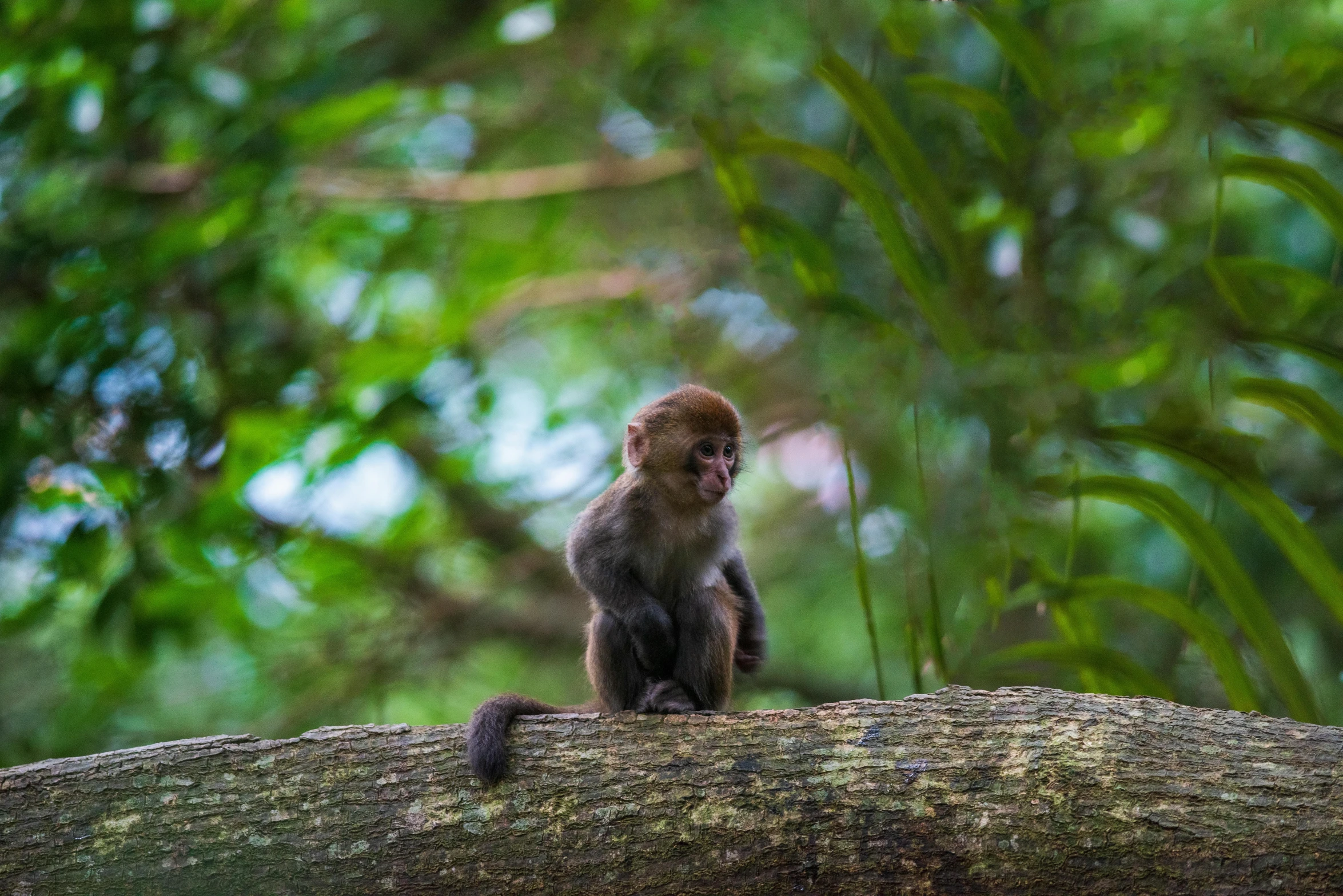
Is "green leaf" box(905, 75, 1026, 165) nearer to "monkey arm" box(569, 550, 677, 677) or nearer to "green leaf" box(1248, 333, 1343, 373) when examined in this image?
"green leaf" box(1248, 333, 1343, 373)

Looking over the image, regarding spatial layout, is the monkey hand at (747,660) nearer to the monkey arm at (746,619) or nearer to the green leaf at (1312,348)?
the monkey arm at (746,619)

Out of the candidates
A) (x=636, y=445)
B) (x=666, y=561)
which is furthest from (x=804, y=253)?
(x=666, y=561)

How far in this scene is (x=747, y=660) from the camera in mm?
5305

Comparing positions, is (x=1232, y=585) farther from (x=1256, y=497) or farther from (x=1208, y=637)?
(x=1256, y=497)

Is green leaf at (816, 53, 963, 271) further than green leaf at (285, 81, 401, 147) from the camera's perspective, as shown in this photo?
No

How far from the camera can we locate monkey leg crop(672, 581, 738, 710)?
4707mm

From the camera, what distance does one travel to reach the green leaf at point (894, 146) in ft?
16.1

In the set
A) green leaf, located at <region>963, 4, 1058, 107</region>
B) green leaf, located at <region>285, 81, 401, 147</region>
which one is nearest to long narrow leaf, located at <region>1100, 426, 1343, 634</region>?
green leaf, located at <region>963, 4, 1058, 107</region>

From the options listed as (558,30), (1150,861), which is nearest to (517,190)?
(558,30)

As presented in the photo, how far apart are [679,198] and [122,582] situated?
13.8 feet

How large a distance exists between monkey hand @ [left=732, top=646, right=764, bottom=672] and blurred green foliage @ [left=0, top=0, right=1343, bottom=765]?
26.2 inches

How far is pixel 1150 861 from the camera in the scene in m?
3.36

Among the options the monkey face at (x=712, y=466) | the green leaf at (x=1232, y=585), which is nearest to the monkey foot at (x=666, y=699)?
the monkey face at (x=712, y=466)

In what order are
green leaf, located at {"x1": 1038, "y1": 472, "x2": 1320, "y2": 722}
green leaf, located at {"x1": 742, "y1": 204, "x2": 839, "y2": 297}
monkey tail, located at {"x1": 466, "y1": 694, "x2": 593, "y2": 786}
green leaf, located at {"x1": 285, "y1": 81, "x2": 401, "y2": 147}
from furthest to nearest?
green leaf, located at {"x1": 285, "y1": 81, "x2": 401, "y2": 147}, green leaf, located at {"x1": 742, "y1": 204, "x2": 839, "y2": 297}, green leaf, located at {"x1": 1038, "y1": 472, "x2": 1320, "y2": 722}, monkey tail, located at {"x1": 466, "y1": 694, "x2": 593, "y2": 786}
